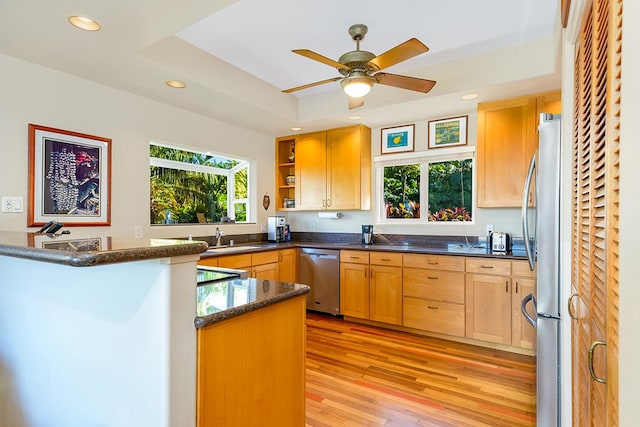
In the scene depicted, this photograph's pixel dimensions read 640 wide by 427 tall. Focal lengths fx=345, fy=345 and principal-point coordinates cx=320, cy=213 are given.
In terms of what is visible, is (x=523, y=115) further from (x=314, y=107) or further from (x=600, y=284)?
(x=600, y=284)

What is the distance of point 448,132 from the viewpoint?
12.5ft

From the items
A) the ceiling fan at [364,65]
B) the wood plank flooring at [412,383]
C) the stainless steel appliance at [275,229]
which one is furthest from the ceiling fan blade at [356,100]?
the stainless steel appliance at [275,229]

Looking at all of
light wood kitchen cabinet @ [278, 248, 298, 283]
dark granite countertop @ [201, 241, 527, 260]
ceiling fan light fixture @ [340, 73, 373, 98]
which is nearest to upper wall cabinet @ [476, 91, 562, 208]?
dark granite countertop @ [201, 241, 527, 260]

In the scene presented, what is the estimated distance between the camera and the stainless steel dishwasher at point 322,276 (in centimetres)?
398

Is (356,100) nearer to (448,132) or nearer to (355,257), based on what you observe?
(448,132)

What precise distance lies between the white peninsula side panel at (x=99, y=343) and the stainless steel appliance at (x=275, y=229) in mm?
3062

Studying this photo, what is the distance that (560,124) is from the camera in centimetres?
169

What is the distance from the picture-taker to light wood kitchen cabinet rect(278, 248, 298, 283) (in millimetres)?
4047

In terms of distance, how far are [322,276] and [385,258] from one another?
0.84 meters

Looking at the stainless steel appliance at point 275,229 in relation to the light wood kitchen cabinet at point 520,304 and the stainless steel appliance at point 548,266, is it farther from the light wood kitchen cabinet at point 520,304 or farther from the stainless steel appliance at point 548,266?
the stainless steel appliance at point 548,266

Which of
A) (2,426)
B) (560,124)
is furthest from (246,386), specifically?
(560,124)

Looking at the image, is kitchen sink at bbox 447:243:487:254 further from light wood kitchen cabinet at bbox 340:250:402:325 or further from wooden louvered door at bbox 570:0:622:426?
wooden louvered door at bbox 570:0:622:426

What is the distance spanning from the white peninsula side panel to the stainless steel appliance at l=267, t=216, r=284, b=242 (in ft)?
10.0

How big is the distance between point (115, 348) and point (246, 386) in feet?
1.51
